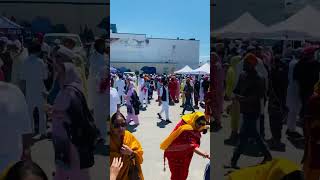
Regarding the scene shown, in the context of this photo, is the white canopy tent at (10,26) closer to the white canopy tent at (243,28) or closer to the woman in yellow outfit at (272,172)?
the white canopy tent at (243,28)

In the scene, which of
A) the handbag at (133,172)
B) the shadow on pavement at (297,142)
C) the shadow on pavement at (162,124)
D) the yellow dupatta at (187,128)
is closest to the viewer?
the shadow on pavement at (297,142)

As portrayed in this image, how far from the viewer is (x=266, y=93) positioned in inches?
117

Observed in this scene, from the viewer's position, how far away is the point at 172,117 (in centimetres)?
1539

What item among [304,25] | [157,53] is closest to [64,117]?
[304,25]

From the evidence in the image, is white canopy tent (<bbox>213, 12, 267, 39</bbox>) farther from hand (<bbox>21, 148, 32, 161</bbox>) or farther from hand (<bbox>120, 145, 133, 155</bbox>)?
hand (<bbox>21, 148, 32, 161</bbox>)

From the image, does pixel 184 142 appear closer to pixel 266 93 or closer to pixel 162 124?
pixel 266 93

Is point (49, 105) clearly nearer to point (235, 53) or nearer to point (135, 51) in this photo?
point (235, 53)

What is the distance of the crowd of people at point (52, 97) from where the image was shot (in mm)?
2809

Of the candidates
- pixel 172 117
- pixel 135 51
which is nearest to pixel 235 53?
pixel 172 117

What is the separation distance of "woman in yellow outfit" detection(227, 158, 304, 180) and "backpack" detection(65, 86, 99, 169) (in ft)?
3.07

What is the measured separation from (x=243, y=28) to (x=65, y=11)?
3.80 feet

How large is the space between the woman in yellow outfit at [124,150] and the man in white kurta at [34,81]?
905 millimetres

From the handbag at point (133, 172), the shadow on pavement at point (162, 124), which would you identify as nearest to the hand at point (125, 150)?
the handbag at point (133, 172)

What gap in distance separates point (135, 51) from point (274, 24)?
2204 inches
